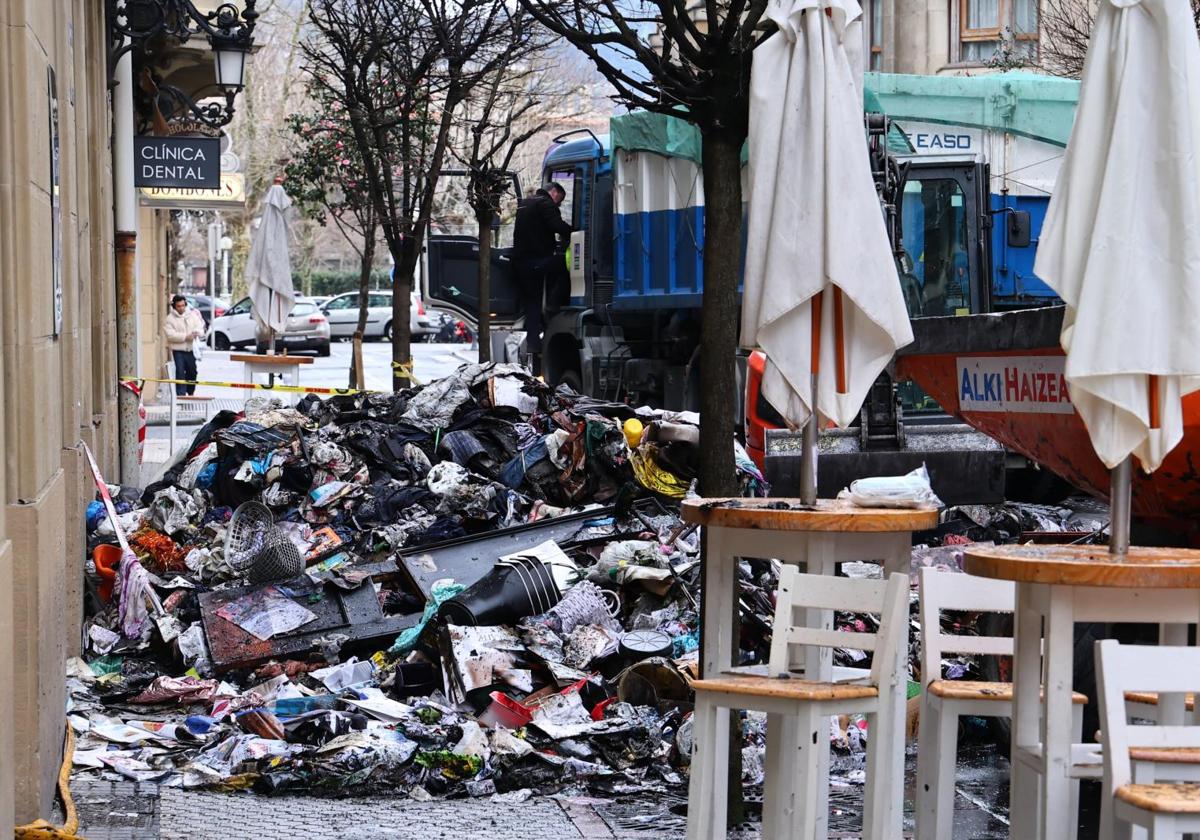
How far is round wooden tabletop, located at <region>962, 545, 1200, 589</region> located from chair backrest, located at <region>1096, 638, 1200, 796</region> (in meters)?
0.18

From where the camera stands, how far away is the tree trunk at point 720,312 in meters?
6.56

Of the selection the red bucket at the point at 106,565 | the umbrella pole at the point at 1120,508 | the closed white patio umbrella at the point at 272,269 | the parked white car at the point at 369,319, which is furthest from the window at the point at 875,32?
the umbrella pole at the point at 1120,508

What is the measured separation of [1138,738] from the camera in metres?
3.98

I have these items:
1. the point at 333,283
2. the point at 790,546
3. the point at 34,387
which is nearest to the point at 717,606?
the point at 790,546

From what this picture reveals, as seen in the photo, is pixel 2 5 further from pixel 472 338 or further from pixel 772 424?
pixel 472 338

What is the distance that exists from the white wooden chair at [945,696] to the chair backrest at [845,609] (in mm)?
250

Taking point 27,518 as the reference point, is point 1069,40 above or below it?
above

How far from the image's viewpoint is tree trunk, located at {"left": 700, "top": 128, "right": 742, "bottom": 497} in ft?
21.5

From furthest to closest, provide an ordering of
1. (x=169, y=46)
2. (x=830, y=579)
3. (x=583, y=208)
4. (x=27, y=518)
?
1. (x=169, y=46)
2. (x=583, y=208)
3. (x=27, y=518)
4. (x=830, y=579)

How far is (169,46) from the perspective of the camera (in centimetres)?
2130

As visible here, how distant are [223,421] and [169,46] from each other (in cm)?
894

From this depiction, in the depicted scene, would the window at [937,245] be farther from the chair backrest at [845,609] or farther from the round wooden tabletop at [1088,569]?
the round wooden tabletop at [1088,569]

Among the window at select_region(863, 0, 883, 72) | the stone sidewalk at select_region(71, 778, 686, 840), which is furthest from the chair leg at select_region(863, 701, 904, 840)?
the window at select_region(863, 0, 883, 72)

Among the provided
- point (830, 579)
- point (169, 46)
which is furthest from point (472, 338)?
point (830, 579)
